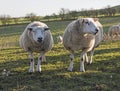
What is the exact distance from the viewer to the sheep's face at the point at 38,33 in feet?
38.6

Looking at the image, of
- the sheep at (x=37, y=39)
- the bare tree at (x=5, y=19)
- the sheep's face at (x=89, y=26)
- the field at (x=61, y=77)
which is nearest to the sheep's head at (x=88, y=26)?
the sheep's face at (x=89, y=26)

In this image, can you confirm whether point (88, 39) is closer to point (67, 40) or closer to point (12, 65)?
point (67, 40)

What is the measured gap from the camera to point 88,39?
1266 centimetres

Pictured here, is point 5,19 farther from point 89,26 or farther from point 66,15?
point 89,26

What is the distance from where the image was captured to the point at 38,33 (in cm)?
1188

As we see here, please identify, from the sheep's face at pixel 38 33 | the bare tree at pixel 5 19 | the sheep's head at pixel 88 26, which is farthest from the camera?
the bare tree at pixel 5 19

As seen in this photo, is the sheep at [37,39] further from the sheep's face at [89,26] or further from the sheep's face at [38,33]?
the sheep's face at [89,26]

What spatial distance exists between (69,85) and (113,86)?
4.69 feet

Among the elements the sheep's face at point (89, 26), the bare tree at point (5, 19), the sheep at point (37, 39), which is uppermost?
the sheep's face at point (89, 26)

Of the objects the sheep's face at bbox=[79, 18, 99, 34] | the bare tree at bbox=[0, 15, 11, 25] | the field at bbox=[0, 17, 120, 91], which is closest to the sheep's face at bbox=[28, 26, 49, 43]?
the field at bbox=[0, 17, 120, 91]

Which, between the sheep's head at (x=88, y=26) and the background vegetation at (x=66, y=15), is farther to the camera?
the background vegetation at (x=66, y=15)

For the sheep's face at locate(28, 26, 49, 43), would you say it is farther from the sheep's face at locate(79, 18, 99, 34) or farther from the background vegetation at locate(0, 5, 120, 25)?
the background vegetation at locate(0, 5, 120, 25)

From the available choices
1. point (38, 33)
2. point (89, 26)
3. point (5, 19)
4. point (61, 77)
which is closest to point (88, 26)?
point (89, 26)

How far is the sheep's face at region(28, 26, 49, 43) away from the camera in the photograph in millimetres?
11766
